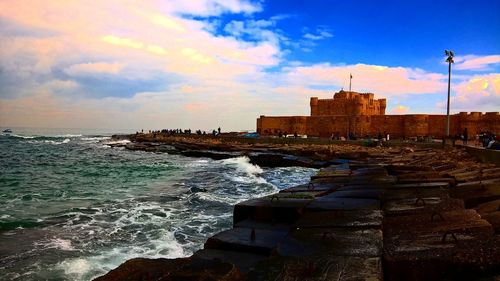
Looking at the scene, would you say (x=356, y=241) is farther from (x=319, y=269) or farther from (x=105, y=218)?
(x=105, y=218)

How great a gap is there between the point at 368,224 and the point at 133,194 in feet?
34.4

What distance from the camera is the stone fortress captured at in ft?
117

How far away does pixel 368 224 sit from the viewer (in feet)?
13.5

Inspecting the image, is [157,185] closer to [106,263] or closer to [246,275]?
[106,263]

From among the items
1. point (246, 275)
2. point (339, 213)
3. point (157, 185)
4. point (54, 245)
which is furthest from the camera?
point (157, 185)

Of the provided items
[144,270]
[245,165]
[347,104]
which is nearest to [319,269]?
[144,270]

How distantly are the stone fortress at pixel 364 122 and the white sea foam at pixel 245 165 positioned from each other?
1979cm

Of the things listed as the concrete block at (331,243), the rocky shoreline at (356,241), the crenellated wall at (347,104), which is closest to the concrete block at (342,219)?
the rocky shoreline at (356,241)

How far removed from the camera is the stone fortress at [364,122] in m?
35.7

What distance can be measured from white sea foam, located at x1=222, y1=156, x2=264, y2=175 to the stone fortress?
64.9ft

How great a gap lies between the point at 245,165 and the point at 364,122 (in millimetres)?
23677

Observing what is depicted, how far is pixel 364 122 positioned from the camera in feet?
139

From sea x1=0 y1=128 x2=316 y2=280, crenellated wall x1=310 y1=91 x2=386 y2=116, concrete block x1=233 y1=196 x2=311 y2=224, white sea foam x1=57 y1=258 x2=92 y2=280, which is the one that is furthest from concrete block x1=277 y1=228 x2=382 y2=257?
crenellated wall x1=310 y1=91 x2=386 y2=116

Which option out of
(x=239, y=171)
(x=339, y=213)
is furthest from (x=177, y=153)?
(x=339, y=213)
